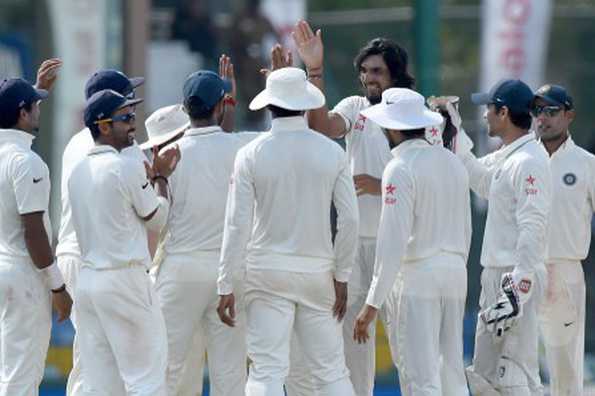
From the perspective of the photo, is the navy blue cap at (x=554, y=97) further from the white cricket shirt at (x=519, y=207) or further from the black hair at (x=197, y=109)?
the black hair at (x=197, y=109)

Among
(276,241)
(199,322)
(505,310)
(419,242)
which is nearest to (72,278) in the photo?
(199,322)

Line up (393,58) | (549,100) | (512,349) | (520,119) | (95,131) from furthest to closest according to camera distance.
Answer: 1. (549,100)
2. (393,58)
3. (520,119)
4. (512,349)
5. (95,131)

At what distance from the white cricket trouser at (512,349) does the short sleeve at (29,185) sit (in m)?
2.50

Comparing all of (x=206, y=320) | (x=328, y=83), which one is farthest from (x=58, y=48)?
(x=206, y=320)

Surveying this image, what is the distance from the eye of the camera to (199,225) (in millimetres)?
10375

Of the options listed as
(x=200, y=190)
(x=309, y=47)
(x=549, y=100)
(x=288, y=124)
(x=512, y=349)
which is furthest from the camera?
(x=549, y=100)

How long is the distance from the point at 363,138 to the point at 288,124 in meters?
0.92

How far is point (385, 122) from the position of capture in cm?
1019

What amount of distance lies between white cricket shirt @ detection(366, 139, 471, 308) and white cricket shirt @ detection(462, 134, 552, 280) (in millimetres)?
252

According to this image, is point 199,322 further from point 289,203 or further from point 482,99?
point 482,99

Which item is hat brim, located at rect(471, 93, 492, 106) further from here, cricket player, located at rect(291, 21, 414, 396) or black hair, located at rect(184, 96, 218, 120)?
black hair, located at rect(184, 96, 218, 120)

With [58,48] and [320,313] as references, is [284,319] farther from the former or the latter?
[58,48]

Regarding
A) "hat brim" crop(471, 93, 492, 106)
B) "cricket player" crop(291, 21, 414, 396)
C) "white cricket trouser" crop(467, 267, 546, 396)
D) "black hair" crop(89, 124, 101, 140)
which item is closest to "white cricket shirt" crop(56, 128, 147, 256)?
"black hair" crop(89, 124, 101, 140)

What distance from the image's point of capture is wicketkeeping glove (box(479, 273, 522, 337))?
1026cm
